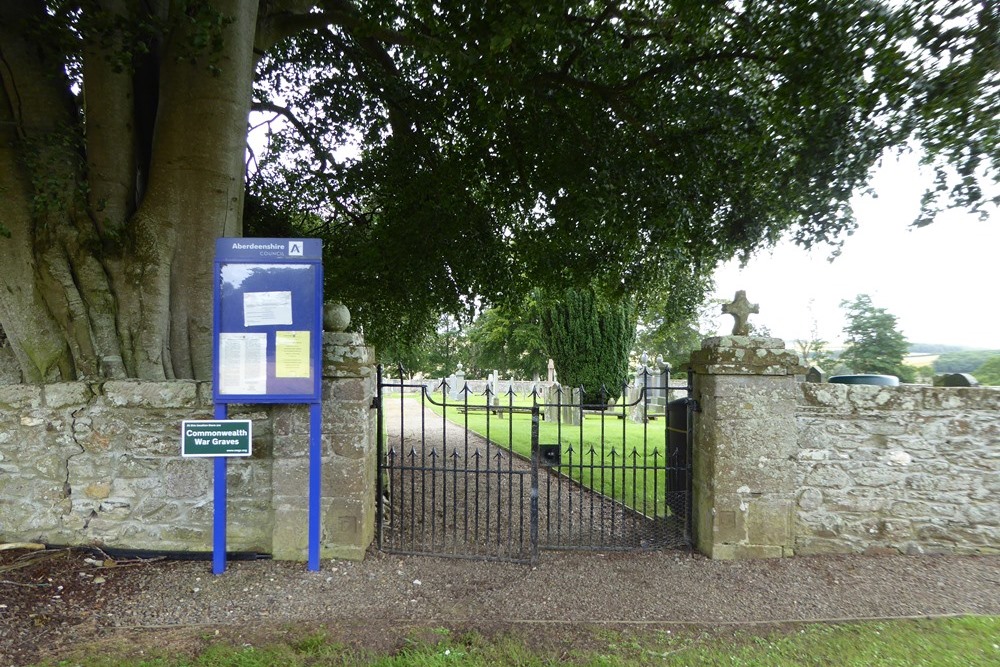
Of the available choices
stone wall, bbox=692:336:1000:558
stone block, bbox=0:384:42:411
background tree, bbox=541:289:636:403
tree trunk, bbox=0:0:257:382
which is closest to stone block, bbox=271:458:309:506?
tree trunk, bbox=0:0:257:382

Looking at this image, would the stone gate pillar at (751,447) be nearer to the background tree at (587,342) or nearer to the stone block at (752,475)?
the stone block at (752,475)

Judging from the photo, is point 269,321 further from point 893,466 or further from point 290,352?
point 893,466

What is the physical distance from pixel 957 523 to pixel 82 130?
8.34 metres

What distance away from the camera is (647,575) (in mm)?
4160

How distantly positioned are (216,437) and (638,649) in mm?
3178

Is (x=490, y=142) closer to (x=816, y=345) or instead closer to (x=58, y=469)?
(x=58, y=469)

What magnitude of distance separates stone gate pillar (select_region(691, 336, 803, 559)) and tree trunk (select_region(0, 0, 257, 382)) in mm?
4483

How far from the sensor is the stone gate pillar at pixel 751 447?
434 centimetres

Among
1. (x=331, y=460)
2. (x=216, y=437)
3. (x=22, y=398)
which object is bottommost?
(x=331, y=460)

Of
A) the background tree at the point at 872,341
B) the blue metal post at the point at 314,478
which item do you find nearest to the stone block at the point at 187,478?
the blue metal post at the point at 314,478

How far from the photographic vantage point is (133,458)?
163 inches

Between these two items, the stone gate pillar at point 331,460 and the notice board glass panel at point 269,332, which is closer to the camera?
the notice board glass panel at point 269,332

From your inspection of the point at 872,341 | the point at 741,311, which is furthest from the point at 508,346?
the point at 741,311

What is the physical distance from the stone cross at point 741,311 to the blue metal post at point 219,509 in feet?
14.1
